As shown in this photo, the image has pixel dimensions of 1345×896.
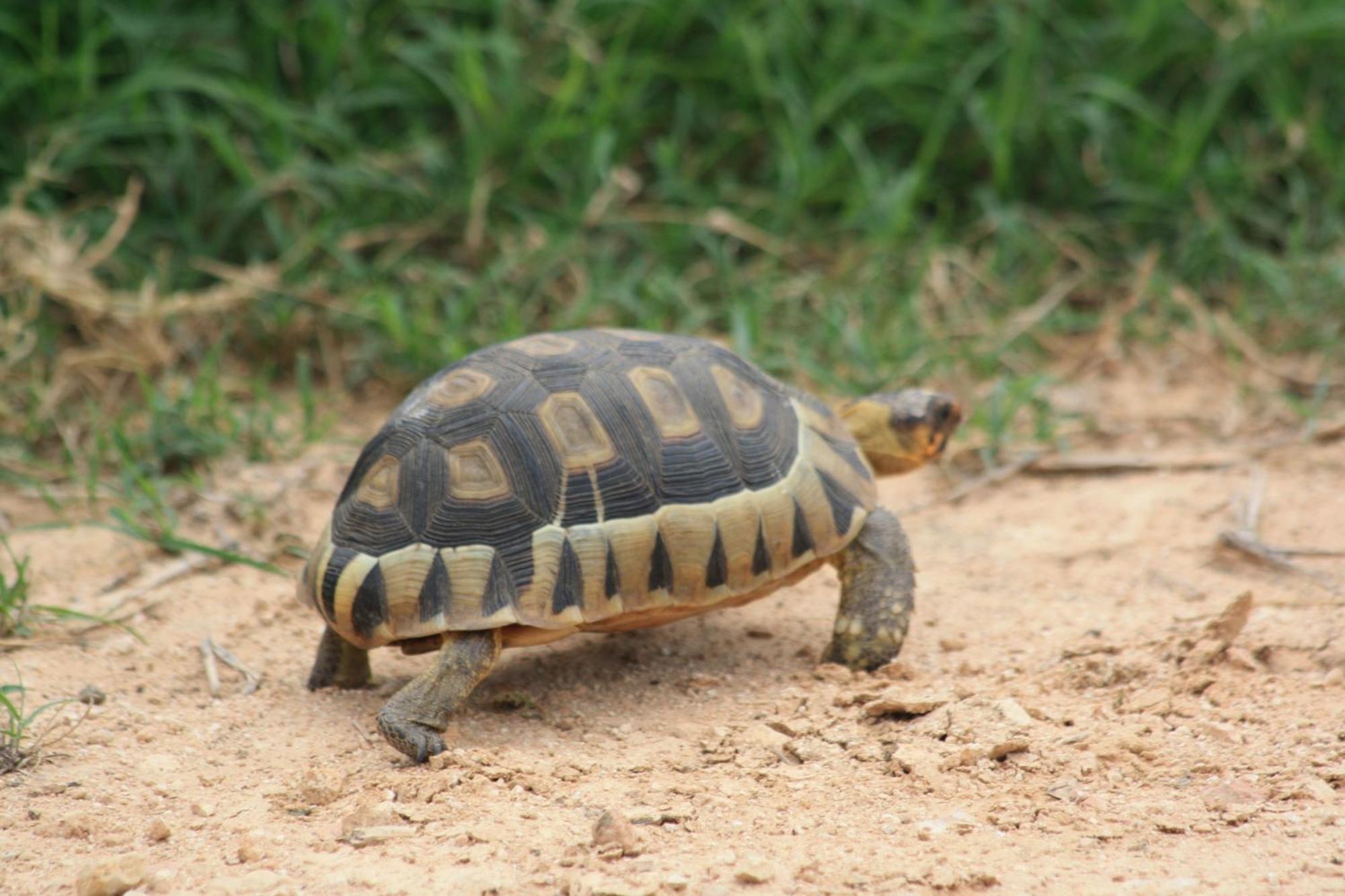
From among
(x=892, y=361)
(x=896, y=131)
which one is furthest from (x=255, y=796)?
(x=896, y=131)

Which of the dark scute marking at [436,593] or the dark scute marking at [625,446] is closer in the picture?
the dark scute marking at [436,593]

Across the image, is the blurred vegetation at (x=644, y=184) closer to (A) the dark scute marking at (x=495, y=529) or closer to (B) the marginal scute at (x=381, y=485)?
(B) the marginal scute at (x=381, y=485)

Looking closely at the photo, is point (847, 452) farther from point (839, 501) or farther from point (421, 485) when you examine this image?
point (421, 485)

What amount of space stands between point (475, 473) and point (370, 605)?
32 centimetres

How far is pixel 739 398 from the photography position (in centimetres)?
313

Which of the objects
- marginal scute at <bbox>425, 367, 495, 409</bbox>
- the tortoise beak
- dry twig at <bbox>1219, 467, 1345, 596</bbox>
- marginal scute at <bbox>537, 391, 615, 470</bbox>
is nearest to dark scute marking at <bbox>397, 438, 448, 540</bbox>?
marginal scute at <bbox>425, 367, 495, 409</bbox>

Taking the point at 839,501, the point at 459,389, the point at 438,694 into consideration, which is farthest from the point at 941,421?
the point at 438,694

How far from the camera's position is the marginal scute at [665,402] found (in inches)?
117

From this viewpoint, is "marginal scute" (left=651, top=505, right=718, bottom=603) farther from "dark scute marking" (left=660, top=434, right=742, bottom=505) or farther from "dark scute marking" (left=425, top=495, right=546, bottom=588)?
"dark scute marking" (left=425, top=495, right=546, bottom=588)

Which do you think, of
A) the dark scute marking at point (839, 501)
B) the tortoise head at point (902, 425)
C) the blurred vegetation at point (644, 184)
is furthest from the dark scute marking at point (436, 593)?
the blurred vegetation at point (644, 184)

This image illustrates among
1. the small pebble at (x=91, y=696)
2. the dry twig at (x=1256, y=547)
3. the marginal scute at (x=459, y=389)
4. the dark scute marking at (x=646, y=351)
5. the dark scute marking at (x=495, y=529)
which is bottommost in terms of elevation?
the small pebble at (x=91, y=696)

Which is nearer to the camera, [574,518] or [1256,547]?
[574,518]

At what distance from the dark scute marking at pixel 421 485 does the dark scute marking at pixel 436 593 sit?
82 mm

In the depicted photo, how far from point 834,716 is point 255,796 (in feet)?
3.60
